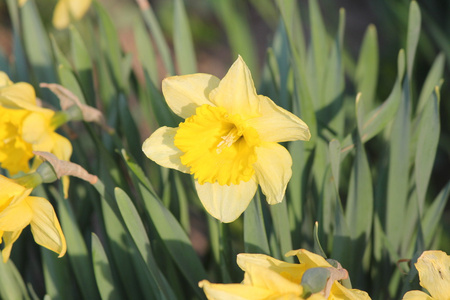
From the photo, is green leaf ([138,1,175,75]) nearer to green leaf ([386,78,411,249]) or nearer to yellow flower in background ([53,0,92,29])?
yellow flower in background ([53,0,92,29])

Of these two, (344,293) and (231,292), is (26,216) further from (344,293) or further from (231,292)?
(344,293)

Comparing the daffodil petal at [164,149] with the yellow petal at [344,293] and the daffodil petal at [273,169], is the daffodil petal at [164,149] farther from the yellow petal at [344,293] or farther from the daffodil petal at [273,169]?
the yellow petal at [344,293]

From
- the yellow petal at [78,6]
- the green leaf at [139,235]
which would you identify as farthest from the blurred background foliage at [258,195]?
the yellow petal at [78,6]

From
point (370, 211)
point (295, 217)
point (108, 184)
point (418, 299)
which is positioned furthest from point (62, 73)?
point (418, 299)

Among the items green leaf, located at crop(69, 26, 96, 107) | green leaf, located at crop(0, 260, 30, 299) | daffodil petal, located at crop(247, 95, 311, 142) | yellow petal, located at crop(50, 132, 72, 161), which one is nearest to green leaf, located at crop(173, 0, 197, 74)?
green leaf, located at crop(69, 26, 96, 107)

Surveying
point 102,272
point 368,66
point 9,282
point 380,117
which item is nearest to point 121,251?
point 102,272

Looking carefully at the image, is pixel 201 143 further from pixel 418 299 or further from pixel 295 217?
pixel 418 299
